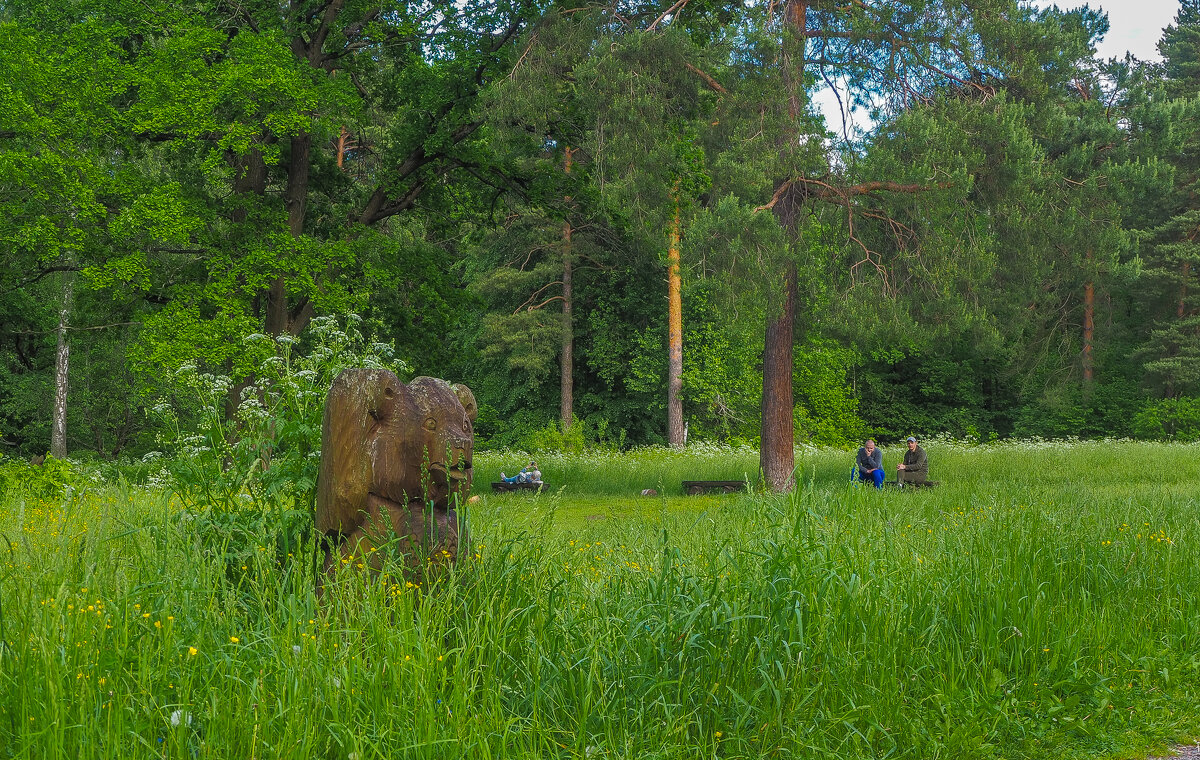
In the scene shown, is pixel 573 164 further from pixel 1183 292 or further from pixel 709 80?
pixel 1183 292

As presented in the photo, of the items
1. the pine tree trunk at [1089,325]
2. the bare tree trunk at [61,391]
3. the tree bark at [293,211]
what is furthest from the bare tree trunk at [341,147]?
the pine tree trunk at [1089,325]

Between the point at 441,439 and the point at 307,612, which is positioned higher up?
the point at 441,439

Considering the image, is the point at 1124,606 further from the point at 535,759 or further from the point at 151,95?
the point at 151,95

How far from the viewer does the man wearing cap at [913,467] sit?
13.9 m

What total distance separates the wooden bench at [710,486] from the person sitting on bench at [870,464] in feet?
7.32

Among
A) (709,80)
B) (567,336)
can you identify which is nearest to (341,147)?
(567,336)

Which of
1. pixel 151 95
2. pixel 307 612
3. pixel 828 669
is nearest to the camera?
pixel 307 612

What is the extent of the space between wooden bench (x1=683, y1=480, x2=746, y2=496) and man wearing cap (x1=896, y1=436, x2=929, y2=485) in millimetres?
2713

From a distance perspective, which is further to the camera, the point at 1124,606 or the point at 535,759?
the point at 1124,606

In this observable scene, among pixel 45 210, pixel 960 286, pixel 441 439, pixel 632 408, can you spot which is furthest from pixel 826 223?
pixel 632 408

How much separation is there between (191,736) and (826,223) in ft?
40.7

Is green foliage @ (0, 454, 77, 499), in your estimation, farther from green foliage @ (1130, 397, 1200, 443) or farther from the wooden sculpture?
green foliage @ (1130, 397, 1200, 443)

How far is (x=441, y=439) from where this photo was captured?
458 centimetres

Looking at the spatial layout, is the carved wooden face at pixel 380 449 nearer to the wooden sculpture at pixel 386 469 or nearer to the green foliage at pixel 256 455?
the wooden sculpture at pixel 386 469
